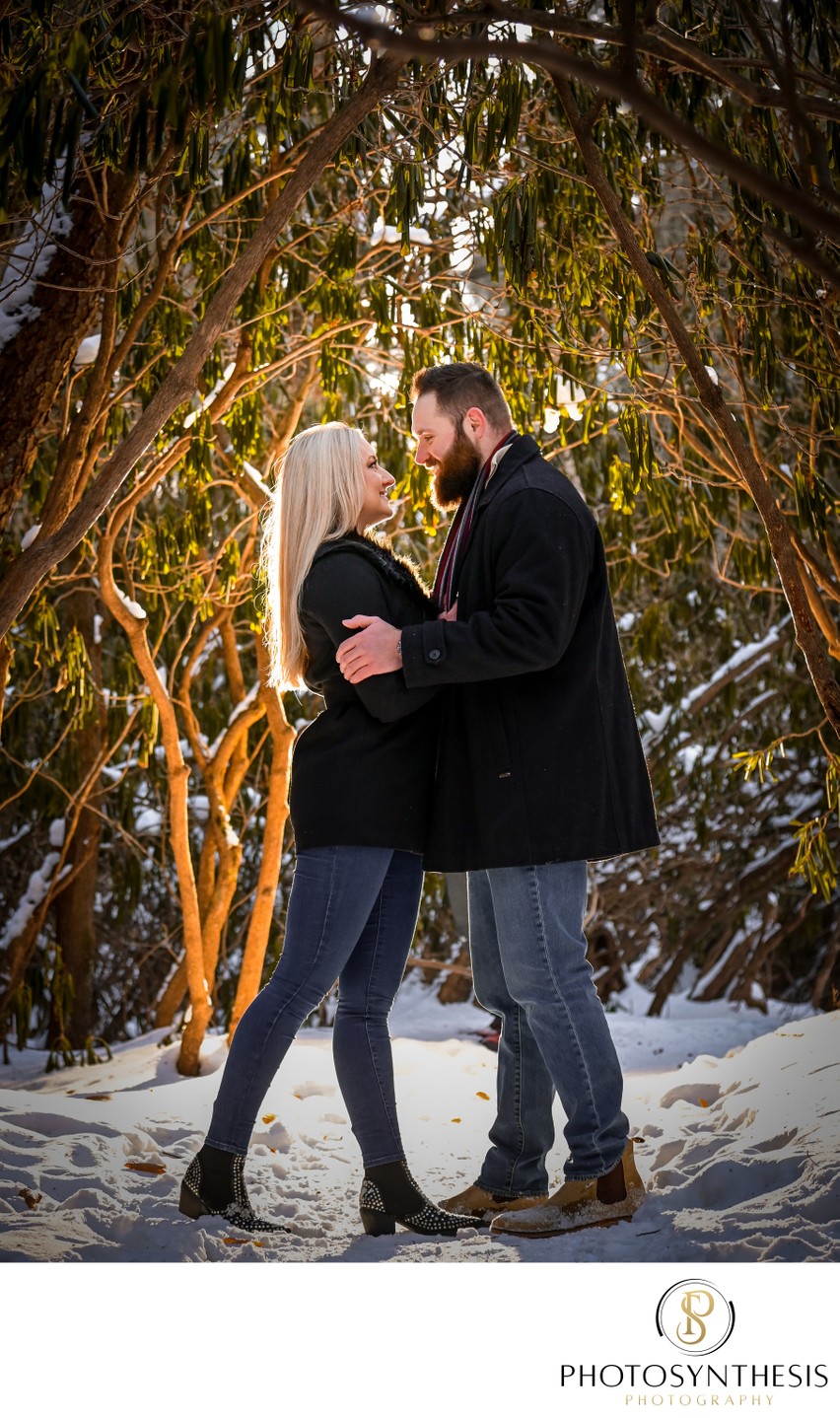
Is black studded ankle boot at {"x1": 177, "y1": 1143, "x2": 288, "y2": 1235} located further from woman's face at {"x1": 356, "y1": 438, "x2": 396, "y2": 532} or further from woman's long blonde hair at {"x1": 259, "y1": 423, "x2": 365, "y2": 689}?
woman's face at {"x1": 356, "y1": 438, "x2": 396, "y2": 532}

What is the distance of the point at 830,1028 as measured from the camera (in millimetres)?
3027

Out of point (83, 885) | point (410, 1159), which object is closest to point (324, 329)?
point (410, 1159)

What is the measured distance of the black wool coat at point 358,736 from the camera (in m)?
2.09

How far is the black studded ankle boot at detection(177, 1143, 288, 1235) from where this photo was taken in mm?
2068

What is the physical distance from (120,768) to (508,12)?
3.83 m

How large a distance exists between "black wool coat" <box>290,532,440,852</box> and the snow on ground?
2.21 feet

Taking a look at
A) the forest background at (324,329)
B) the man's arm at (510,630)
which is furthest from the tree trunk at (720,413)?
the man's arm at (510,630)

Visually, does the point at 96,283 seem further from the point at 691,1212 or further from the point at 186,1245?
the point at 691,1212

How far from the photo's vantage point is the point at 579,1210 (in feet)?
6.72

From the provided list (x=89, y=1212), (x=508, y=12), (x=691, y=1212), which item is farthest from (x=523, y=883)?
(x=508, y=12)
